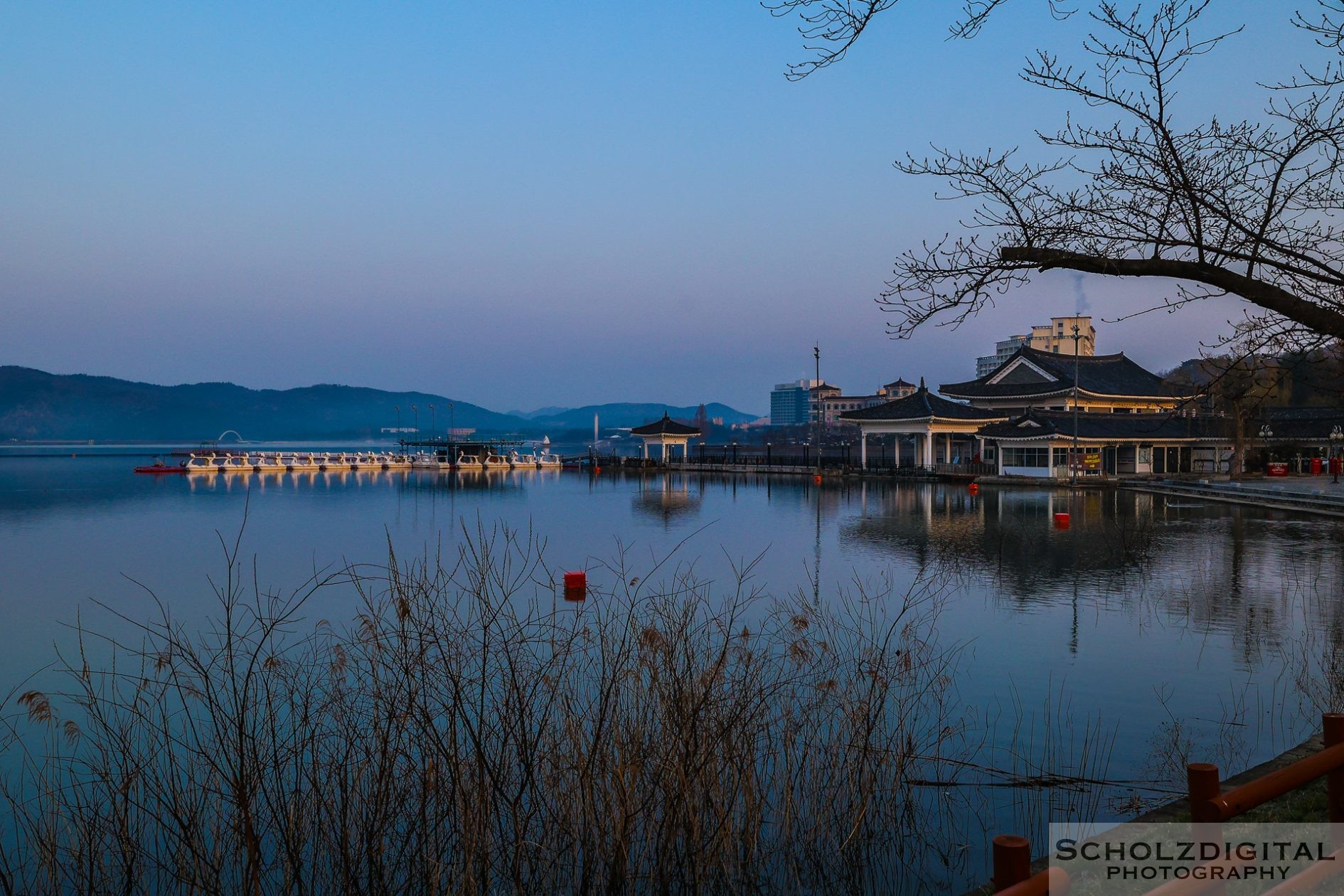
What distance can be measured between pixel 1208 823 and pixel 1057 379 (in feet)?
127

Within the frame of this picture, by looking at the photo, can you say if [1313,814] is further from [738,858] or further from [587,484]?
[587,484]

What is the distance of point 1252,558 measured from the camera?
14398mm

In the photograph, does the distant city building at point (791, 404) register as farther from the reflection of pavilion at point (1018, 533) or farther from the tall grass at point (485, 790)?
the tall grass at point (485, 790)

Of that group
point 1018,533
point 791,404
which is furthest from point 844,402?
point 1018,533

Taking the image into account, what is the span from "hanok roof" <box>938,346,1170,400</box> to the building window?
13.3 ft

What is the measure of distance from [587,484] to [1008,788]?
3814cm

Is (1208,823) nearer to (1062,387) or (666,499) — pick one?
(666,499)

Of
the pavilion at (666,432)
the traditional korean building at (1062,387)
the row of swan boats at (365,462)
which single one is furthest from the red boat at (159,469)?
the traditional korean building at (1062,387)

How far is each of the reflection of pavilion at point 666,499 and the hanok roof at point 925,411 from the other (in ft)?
27.5

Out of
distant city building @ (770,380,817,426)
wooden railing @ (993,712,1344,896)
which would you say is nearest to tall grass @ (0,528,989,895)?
wooden railing @ (993,712,1344,896)

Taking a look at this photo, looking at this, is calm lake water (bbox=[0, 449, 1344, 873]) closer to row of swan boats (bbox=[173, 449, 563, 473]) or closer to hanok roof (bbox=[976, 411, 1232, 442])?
hanok roof (bbox=[976, 411, 1232, 442])

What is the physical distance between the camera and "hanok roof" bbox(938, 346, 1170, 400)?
1510 inches

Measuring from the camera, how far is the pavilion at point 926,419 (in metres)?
38.3

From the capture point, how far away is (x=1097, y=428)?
33.7 m
